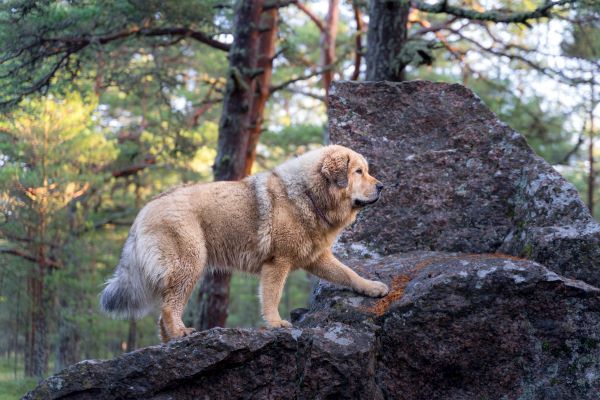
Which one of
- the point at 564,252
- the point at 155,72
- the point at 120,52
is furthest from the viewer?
the point at 120,52

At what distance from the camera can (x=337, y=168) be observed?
624 cm

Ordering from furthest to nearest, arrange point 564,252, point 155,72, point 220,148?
point 155,72 → point 220,148 → point 564,252

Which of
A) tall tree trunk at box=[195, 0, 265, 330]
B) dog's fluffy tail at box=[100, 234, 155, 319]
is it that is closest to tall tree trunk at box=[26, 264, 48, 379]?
tall tree trunk at box=[195, 0, 265, 330]

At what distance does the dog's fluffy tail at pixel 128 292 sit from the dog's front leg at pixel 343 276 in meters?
1.60

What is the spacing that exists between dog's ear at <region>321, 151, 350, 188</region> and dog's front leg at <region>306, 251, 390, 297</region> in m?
0.73

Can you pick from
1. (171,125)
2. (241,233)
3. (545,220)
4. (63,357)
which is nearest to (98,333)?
(63,357)

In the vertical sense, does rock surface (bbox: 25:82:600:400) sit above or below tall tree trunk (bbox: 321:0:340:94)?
below

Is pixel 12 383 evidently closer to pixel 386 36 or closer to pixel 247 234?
pixel 247 234

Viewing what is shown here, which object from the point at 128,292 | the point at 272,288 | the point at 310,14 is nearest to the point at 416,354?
the point at 272,288

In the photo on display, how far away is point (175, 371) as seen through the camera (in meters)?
4.56

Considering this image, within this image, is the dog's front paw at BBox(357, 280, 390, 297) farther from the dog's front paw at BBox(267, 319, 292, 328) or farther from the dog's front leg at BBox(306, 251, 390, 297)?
the dog's front paw at BBox(267, 319, 292, 328)

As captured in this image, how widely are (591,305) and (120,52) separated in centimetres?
1465

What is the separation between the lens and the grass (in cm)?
1176

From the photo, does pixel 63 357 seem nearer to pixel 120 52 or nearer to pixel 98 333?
pixel 98 333
